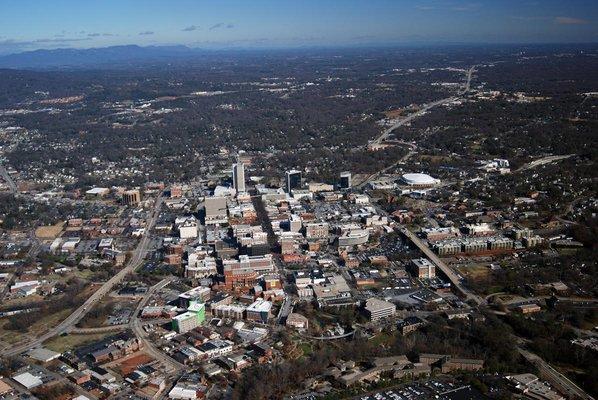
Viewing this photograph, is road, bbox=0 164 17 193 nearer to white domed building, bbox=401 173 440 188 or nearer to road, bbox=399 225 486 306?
white domed building, bbox=401 173 440 188

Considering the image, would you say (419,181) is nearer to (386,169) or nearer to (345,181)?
(345,181)

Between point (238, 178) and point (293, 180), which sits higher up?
point (238, 178)

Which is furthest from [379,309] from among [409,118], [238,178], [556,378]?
[409,118]

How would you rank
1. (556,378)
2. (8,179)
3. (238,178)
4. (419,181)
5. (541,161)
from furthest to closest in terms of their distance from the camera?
(8,179)
(541,161)
(419,181)
(238,178)
(556,378)

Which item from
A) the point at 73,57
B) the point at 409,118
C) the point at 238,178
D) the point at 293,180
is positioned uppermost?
the point at 73,57

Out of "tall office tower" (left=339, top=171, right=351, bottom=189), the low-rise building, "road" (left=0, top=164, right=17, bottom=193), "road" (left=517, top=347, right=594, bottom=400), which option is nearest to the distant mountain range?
"road" (left=0, top=164, right=17, bottom=193)

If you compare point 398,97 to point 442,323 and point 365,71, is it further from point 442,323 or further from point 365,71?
point 442,323

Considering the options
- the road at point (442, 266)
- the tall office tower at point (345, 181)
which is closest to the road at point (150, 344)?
the road at point (442, 266)
